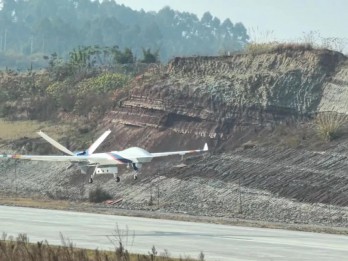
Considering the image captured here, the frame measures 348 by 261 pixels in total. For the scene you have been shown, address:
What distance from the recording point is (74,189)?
237ft

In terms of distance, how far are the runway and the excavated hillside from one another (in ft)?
25.6

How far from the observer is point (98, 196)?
66.9 m

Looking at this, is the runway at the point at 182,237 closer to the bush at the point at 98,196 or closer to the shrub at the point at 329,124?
the bush at the point at 98,196

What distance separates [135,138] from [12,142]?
16194mm

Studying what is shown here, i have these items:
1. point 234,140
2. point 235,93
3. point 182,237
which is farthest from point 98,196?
point 182,237

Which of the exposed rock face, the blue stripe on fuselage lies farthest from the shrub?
the blue stripe on fuselage

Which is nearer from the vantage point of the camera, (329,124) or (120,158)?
(120,158)

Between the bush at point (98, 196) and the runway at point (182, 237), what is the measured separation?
12.8m

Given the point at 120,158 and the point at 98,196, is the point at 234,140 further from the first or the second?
the point at 120,158

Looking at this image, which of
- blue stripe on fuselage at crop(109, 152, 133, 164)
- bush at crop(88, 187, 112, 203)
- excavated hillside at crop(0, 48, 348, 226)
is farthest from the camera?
bush at crop(88, 187, 112, 203)

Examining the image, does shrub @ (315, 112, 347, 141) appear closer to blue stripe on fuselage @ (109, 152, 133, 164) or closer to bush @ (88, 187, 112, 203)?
bush @ (88, 187, 112, 203)

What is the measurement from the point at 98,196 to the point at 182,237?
2727 cm

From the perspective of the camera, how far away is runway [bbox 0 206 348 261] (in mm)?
33594

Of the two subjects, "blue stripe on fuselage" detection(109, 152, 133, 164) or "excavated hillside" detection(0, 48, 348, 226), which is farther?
"excavated hillside" detection(0, 48, 348, 226)
